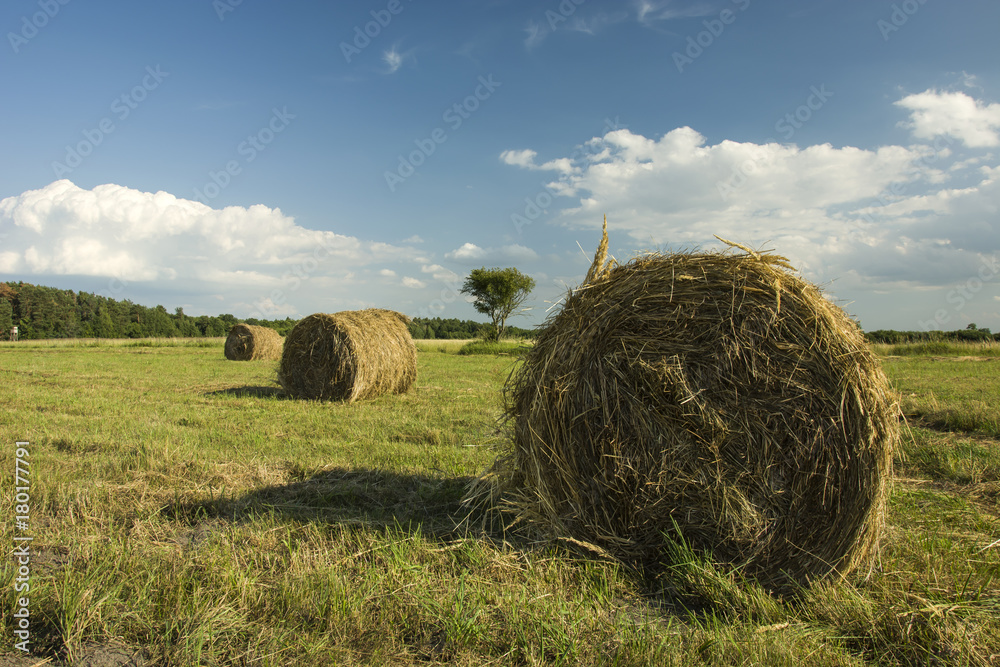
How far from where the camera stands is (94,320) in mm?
60656

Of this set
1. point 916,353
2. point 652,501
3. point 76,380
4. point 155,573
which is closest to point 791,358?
point 652,501

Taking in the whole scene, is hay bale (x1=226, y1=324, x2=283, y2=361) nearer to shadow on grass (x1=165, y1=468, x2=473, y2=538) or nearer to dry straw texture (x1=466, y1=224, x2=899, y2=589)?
shadow on grass (x1=165, y1=468, x2=473, y2=538)

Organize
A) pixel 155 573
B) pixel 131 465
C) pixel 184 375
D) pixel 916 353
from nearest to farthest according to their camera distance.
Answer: pixel 155 573, pixel 131 465, pixel 184 375, pixel 916 353

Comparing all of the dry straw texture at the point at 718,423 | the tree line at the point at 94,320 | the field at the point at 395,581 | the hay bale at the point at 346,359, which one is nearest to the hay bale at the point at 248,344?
the hay bale at the point at 346,359

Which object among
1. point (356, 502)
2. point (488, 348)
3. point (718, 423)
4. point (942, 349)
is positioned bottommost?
point (356, 502)

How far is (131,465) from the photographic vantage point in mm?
4949

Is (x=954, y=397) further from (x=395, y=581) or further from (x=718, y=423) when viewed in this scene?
(x=395, y=581)

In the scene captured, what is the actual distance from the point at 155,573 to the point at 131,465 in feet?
8.57

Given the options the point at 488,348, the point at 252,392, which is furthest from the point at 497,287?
the point at 252,392

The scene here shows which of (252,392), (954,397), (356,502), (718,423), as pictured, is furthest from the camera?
(252,392)

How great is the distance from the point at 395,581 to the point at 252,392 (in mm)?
9455

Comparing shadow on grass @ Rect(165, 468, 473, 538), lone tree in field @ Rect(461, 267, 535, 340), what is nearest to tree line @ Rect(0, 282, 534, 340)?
lone tree in field @ Rect(461, 267, 535, 340)

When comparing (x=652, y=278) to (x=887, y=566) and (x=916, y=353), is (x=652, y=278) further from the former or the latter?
(x=916, y=353)

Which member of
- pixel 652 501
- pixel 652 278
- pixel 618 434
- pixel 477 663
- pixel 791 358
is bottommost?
pixel 477 663
